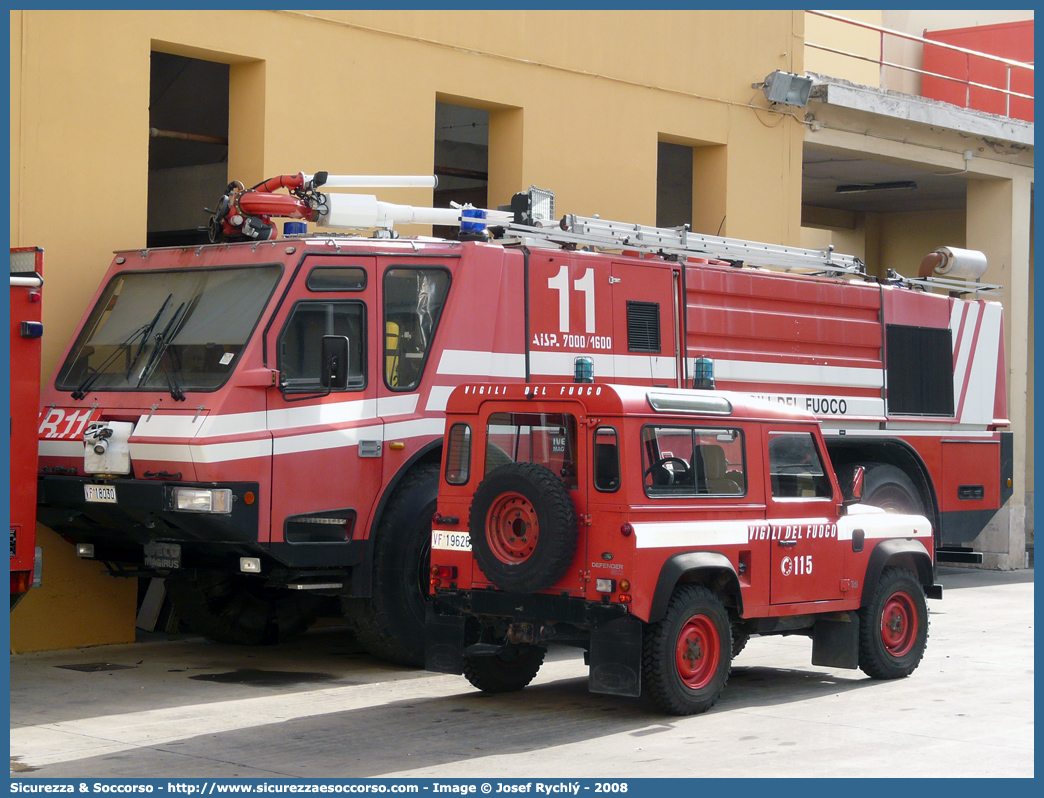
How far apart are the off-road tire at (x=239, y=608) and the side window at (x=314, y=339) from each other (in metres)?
2.07

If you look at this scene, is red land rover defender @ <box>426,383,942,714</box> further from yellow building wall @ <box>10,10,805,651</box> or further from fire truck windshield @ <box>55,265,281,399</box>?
yellow building wall @ <box>10,10,805,651</box>

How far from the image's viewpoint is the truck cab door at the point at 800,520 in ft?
29.4

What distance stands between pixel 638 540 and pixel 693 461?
2.64 ft

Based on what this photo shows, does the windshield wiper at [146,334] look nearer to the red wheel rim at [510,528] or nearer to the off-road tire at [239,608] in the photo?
the off-road tire at [239,608]

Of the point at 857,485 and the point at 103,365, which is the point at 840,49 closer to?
the point at 857,485

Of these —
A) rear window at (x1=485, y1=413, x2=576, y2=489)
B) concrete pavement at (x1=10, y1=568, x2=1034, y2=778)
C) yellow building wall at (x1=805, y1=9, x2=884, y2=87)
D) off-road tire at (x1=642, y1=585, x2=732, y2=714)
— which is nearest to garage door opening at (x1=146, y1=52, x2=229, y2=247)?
concrete pavement at (x1=10, y1=568, x2=1034, y2=778)

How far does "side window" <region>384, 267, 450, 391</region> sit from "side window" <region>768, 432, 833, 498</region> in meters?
2.78

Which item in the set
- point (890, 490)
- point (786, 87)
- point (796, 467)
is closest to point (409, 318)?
point (796, 467)

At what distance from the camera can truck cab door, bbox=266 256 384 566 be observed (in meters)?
9.52

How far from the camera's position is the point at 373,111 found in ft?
42.6

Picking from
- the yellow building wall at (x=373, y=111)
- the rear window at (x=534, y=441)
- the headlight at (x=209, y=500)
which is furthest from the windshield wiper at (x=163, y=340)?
the rear window at (x=534, y=441)
